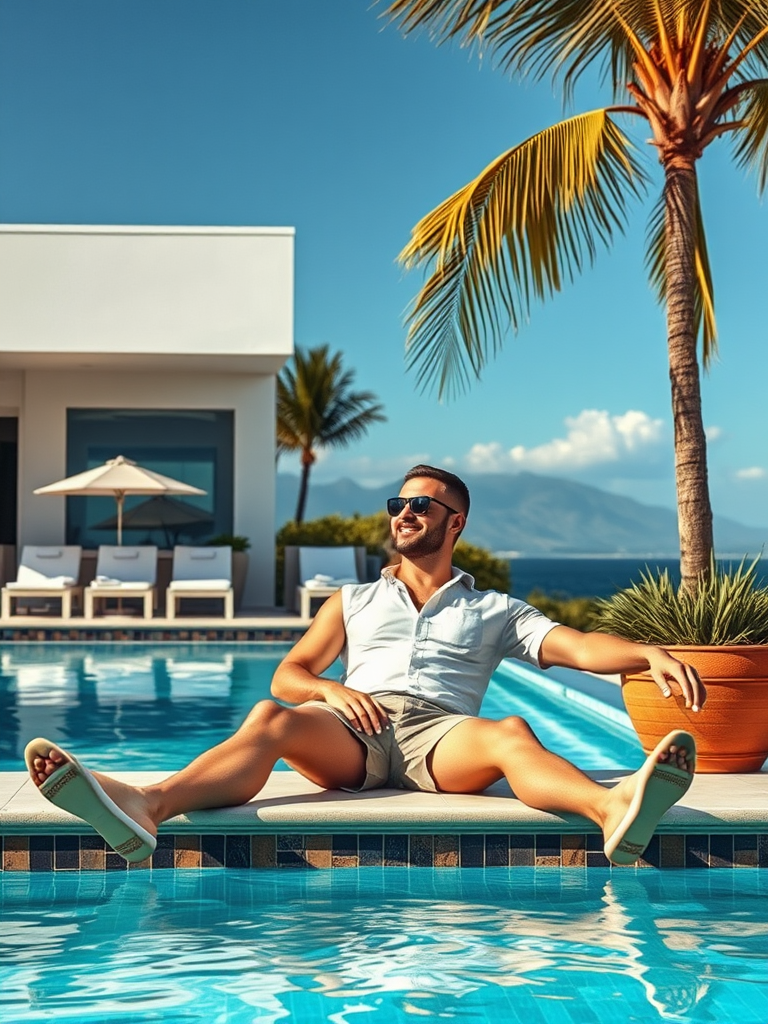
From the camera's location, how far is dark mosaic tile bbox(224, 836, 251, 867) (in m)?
3.57

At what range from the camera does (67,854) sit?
357 cm

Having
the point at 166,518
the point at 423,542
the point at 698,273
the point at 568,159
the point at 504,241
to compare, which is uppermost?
the point at 568,159

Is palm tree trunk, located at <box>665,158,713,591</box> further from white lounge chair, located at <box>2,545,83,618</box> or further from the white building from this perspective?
white lounge chair, located at <box>2,545,83,618</box>

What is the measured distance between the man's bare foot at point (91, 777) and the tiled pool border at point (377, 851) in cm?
36

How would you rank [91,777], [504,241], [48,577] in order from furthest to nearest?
1. [48,577]
2. [504,241]
3. [91,777]

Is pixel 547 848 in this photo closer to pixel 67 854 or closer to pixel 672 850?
pixel 672 850

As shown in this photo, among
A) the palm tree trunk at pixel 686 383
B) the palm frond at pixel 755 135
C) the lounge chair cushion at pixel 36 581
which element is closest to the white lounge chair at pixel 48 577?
the lounge chair cushion at pixel 36 581

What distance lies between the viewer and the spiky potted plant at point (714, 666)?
4.00 meters

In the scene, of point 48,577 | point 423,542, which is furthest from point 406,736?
point 48,577

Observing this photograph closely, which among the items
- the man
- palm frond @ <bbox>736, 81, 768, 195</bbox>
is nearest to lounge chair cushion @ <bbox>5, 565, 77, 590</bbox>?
palm frond @ <bbox>736, 81, 768, 195</bbox>

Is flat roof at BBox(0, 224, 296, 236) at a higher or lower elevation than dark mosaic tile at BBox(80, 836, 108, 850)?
higher

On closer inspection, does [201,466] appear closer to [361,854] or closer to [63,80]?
[361,854]

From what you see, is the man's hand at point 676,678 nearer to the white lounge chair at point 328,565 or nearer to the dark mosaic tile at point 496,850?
the dark mosaic tile at point 496,850

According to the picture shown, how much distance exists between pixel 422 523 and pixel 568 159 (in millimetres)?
3168
